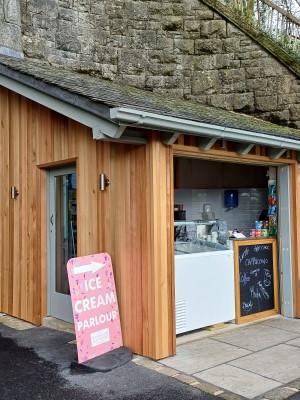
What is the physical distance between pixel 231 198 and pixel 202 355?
3775 millimetres

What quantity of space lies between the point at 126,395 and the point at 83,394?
360 mm

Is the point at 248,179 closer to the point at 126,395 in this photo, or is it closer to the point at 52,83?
the point at 52,83

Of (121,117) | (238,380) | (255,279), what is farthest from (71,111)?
(255,279)

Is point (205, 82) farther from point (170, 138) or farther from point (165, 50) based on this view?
point (170, 138)

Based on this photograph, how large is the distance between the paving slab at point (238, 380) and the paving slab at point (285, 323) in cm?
175

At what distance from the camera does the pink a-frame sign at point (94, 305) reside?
4.41 meters

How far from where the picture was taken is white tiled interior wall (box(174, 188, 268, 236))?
25.9 ft

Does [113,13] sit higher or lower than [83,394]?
higher

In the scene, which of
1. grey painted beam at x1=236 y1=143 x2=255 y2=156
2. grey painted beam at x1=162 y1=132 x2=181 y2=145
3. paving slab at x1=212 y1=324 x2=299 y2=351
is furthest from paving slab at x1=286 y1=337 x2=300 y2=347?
grey painted beam at x1=162 y1=132 x2=181 y2=145

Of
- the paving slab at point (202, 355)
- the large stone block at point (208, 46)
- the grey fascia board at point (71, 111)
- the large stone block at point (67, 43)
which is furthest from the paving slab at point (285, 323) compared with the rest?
the large stone block at point (67, 43)

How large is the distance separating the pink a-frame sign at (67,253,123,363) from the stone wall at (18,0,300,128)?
448cm

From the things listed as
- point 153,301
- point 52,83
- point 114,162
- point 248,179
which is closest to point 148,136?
point 114,162

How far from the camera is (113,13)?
8750 millimetres

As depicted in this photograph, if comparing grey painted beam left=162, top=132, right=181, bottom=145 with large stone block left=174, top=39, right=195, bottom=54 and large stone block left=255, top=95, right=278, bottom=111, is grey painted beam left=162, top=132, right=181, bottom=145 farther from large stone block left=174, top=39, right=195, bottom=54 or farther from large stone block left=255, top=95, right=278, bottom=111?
large stone block left=174, top=39, right=195, bottom=54
